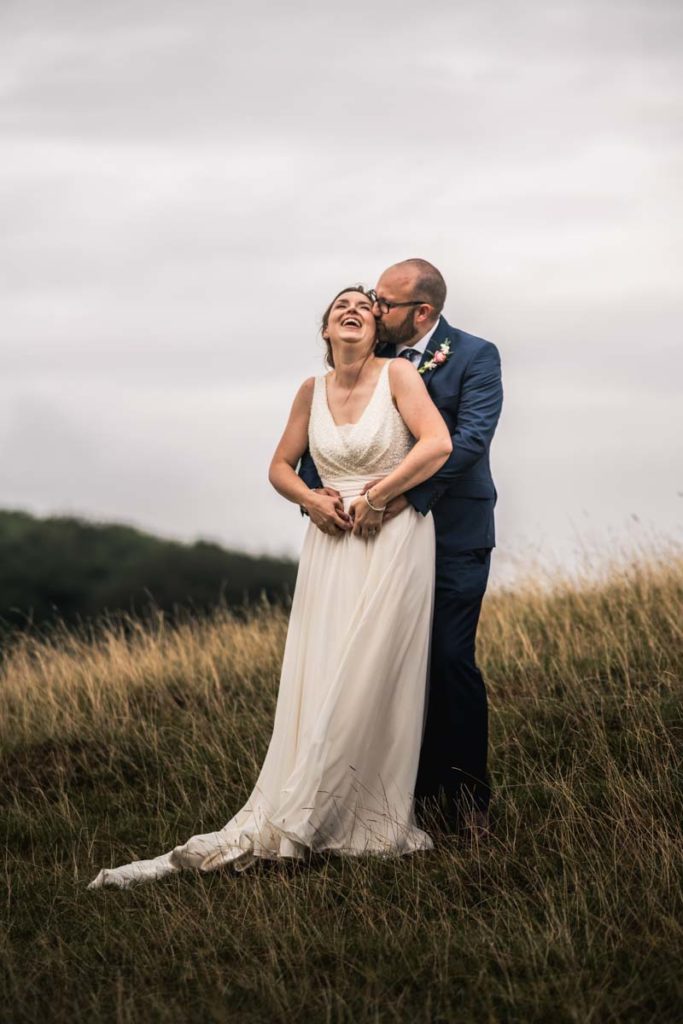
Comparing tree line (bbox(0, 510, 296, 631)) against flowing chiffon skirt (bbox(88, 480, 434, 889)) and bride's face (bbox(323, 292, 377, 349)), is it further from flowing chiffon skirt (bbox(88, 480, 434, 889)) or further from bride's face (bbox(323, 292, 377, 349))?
bride's face (bbox(323, 292, 377, 349))

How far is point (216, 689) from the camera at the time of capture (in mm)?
11000

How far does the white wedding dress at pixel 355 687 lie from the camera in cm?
649

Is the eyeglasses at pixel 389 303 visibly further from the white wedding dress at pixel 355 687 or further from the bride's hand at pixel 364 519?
the bride's hand at pixel 364 519

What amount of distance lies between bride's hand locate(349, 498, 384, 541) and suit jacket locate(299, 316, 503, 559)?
0.34 m

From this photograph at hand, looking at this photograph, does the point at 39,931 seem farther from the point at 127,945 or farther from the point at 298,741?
the point at 298,741

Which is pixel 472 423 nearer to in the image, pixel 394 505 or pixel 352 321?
pixel 394 505

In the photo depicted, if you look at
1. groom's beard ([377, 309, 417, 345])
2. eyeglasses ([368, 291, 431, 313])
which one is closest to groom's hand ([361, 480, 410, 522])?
groom's beard ([377, 309, 417, 345])

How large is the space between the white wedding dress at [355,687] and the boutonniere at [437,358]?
0.25 m

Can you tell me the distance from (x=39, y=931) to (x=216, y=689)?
4834 mm

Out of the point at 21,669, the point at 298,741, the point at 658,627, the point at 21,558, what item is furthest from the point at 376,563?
the point at 21,558

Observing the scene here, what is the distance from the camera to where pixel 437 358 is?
22.4 ft

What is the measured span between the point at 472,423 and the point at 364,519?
2.58 feet

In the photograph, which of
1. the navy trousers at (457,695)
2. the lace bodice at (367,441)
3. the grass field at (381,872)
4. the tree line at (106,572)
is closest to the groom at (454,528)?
the navy trousers at (457,695)

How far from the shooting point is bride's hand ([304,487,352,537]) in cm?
664
